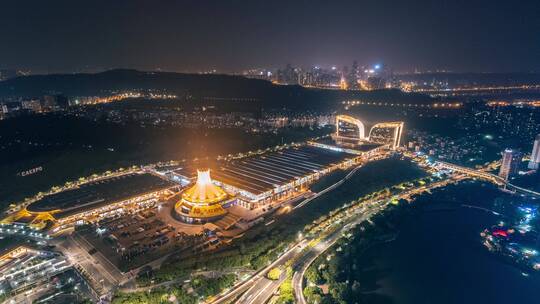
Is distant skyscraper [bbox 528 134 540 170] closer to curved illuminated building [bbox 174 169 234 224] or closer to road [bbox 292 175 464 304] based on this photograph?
road [bbox 292 175 464 304]

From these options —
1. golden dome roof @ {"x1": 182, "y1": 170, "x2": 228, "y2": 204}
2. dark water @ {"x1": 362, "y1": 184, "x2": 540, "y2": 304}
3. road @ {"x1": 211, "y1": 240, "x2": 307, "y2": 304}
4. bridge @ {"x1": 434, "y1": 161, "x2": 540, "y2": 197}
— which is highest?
golden dome roof @ {"x1": 182, "y1": 170, "x2": 228, "y2": 204}

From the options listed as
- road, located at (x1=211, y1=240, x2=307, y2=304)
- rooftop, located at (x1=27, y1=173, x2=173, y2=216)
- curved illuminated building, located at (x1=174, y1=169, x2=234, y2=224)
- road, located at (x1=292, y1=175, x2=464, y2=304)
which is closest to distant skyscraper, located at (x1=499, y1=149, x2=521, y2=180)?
road, located at (x1=292, y1=175, x2=464, y2=304)

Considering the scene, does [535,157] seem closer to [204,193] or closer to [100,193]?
[204,193]

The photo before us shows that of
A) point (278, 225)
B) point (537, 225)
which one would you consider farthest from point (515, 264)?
point (278, 225)

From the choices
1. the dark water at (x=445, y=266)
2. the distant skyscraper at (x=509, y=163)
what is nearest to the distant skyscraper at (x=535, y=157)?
the distant skyscraper at (x=509, y=163)

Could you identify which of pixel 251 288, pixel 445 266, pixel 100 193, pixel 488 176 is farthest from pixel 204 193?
pixel 488 176

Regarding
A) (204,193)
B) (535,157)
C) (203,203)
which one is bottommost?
(203,203)

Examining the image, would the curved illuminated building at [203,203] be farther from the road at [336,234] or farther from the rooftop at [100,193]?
the road at [336,234]
